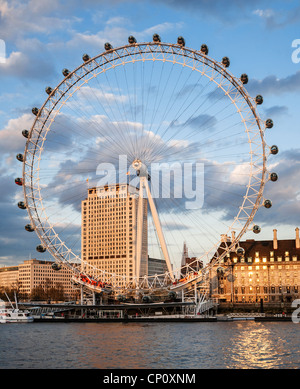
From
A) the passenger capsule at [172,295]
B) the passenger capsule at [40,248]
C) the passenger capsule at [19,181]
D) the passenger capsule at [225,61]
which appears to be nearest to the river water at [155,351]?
the passenger capsule at [40,248]

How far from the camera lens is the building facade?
134000 mm

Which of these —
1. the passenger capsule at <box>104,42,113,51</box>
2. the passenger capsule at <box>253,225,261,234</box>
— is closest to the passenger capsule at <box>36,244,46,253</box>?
the passenger capsule at <box>104,42,113,51</box>

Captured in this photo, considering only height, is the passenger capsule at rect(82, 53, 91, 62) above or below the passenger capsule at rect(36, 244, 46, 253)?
above

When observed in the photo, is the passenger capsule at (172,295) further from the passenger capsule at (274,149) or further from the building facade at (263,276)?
the building facade at (263,276)

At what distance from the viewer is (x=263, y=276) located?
137 meters

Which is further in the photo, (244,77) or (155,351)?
(244,77)

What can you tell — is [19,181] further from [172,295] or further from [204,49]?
[204,49]

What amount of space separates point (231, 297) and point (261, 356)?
298 feet

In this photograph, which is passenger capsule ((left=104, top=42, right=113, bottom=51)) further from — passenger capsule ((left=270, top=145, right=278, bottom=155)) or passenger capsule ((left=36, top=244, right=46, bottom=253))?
passenger capsule ((left=36, top=244, right=46, bottom=253))

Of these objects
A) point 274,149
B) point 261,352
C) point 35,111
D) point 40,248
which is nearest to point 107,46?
point 35,111

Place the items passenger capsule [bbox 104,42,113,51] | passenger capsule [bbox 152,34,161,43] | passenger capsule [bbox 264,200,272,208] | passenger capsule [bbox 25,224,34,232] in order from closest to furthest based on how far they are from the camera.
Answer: passenger capsule [bbox 152,34,161,43] < passenger capsule [bbox 104,42,113,51] < passenger capsule [bbox 264,200,272,208] < passenger capsule [bbox 25,224,34,232]
